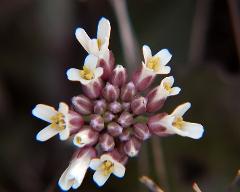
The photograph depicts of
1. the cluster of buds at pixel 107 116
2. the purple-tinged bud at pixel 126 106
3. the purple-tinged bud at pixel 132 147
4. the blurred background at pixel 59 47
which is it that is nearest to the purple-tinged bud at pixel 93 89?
the cluster of buds at pixel 107 116

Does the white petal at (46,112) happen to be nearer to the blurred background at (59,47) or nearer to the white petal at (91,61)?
the white petal at (91,61)

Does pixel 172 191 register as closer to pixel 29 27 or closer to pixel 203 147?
pixel 203 147

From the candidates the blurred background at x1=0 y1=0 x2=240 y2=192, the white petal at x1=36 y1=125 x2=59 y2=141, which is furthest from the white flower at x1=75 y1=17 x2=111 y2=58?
the blurred background at x1=0 y1=0 x2=240 y2=192

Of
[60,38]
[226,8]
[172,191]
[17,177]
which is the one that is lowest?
[172,191]

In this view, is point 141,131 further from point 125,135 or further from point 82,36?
point 82,36

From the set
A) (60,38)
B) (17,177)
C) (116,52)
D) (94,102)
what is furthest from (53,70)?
(94,102)

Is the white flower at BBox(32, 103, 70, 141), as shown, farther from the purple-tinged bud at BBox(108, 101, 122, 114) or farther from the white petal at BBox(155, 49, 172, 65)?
the white petal at BBox(155, 49, 172, 65)
